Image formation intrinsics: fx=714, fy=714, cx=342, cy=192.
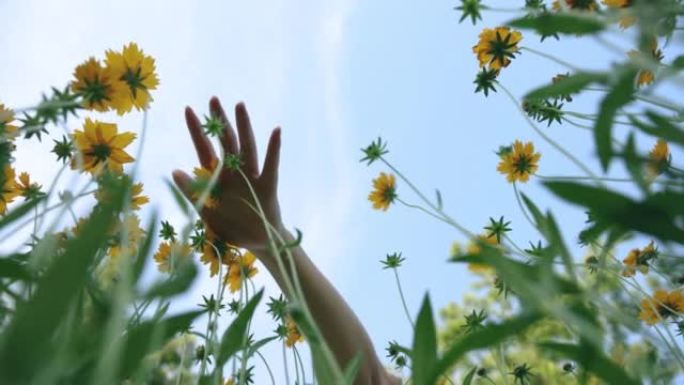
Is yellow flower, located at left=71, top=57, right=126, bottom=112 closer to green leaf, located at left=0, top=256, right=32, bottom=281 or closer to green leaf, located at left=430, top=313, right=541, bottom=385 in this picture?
green leaf, located at left=0, top=256, right=32, bottom=281

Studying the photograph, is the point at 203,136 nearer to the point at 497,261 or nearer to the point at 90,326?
the point at 90,326

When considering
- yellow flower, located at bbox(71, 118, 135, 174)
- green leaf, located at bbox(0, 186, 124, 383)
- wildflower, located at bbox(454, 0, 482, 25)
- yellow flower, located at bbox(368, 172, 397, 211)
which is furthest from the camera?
yellow flower, located at bbox(368, 172, 397, 211)

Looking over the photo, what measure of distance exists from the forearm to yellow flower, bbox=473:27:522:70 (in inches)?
20.6

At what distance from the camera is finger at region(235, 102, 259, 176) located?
1.34m

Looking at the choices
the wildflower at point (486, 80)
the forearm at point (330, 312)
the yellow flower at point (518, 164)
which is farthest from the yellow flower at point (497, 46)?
the forearm at point (330, 312)

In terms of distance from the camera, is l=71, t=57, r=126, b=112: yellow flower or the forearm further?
the forearm

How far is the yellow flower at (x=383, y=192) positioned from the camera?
1.61 meters

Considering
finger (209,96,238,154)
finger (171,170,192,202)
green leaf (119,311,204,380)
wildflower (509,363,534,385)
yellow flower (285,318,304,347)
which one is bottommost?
green leaf (119,311,204,380)

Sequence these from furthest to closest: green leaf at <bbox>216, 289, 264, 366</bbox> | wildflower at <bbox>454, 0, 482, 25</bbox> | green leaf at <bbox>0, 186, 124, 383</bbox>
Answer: wildflower at <bbox>454, 0, 482, 25</bbox> → green leaf at <bbox>216, 289, 264, 366</bbox> → green leaf at <bbox>0, 186, 124, 383</bbox>

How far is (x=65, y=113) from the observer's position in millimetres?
719

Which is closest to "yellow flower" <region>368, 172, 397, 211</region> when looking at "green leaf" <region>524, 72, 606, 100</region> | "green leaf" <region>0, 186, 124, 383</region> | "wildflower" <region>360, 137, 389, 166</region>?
"wildflower" <region>360, 137, 389, 166</region>

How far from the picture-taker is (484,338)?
47 cm

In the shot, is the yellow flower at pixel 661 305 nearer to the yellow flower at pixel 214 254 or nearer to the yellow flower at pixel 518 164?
the yellow flower at pixel 518 164

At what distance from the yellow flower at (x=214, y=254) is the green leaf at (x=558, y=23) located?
74 cm
